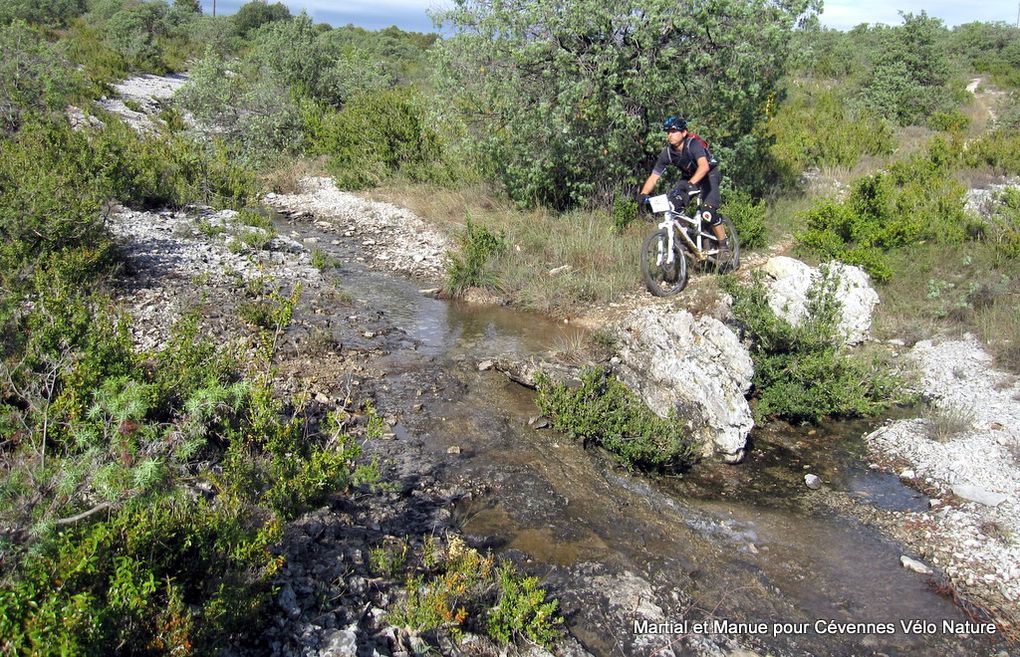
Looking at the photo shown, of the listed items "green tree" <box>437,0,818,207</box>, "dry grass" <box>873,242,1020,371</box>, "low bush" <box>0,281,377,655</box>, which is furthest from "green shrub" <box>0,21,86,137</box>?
"dry grass" <box>873,242,1020,371</box>

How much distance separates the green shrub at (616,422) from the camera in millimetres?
5578

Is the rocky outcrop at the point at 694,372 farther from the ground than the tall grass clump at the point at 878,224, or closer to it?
closer to it

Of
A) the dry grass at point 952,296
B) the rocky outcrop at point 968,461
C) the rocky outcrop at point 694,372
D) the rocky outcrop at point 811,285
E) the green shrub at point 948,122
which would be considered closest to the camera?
the rocky outcrop at point 968,461

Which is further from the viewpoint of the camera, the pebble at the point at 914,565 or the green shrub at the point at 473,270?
the green shrub at the point at 473,270

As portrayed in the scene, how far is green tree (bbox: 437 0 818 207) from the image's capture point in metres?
9.23

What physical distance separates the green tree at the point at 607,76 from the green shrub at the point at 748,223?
745mm

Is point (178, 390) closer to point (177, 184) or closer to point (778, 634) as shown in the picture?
point (778, 634)

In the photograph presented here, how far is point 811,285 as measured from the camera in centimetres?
802

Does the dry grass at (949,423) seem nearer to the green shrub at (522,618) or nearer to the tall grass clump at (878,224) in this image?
the tall grass clump at (878,224)

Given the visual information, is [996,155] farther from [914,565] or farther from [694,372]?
[914,565]

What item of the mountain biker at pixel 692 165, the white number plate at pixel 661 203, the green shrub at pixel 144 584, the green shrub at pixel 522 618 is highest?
the mountain biker at pixel 692 165

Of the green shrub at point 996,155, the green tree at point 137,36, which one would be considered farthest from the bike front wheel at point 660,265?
the green tree at point 137,36

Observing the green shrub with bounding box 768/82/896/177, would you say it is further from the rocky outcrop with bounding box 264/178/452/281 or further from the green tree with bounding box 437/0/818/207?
the rocky outcrop with bounding box 264/178/452/281

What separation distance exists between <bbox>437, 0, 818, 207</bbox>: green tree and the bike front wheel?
1.68 m
